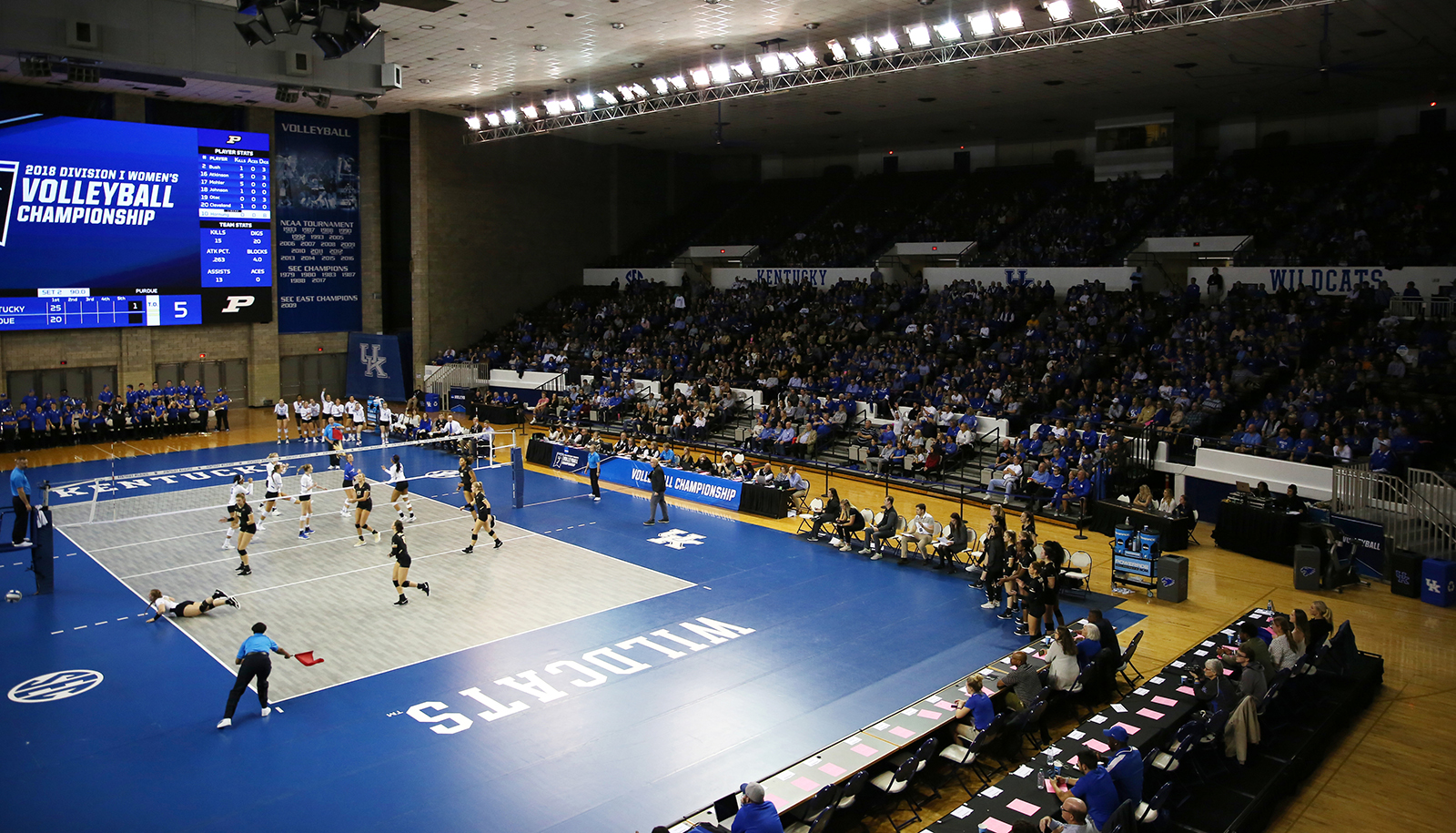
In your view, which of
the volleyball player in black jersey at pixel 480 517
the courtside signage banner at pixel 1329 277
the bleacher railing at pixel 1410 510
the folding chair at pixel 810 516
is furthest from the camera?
the courtside signage banner at pixel 1329 277

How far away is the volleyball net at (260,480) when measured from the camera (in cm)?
2311

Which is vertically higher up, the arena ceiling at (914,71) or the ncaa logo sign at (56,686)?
the arena ceiling at (914,71)

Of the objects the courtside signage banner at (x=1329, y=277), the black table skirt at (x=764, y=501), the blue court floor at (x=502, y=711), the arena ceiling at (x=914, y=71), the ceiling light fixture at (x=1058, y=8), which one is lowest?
the blue court floor at (x=502, y=711)

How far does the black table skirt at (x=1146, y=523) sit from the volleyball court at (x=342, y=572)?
9509 millimetres

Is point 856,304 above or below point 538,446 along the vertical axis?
above

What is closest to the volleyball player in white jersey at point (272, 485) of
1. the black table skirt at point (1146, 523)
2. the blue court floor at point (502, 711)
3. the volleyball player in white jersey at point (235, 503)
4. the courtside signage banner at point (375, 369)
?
the volleyball player in white jersey at point (235, 503)

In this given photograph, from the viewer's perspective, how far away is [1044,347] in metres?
28.6

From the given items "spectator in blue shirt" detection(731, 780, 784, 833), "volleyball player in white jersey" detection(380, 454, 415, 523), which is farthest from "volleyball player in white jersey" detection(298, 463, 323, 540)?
"spectator in blue shirt" detection(731, 780, 784, 833)

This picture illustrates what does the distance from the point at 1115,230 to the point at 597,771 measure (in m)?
29.2

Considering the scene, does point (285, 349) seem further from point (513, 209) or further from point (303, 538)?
point (303, 538)

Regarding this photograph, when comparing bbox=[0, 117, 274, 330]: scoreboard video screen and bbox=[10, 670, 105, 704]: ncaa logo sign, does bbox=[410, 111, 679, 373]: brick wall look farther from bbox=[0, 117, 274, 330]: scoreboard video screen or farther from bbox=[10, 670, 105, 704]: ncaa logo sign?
bbox=[10, 670, 105, 704]: ncaa logo sign

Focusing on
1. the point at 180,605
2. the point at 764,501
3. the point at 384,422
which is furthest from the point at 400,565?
the point at 384,422

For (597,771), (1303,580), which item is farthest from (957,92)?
(597,771)

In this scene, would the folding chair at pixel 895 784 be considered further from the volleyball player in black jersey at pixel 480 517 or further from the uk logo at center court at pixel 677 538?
the volleyball player in black jersey at pixel 480 517
